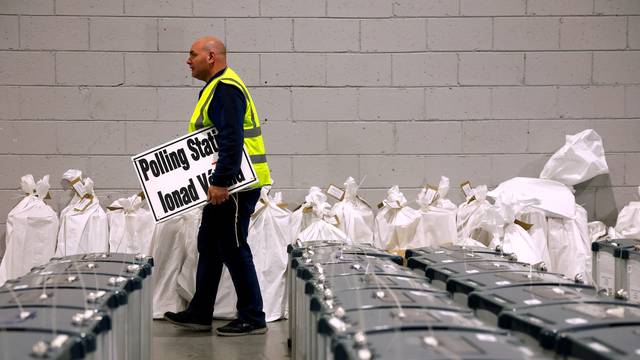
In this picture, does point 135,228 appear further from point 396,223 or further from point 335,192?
point 396,223

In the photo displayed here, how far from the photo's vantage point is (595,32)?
5312 mm

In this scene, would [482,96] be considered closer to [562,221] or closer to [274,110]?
[562,221]

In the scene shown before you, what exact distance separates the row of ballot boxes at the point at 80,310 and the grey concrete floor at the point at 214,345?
0.65 m

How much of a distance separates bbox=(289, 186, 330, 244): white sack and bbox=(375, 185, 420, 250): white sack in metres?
0.40

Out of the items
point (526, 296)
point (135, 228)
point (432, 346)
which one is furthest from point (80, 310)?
point (135, 228)

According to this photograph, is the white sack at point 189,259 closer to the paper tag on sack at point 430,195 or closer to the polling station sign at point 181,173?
the polling station sign at point 181,173

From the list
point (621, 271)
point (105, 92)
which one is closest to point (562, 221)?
point (621, 271)

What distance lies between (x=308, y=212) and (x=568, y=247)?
5.40 feet

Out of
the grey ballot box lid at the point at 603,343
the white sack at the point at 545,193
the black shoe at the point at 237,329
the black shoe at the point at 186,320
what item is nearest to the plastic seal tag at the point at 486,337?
the grey ballot box lid at the point at 603,343

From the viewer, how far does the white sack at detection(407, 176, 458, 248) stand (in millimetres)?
4816

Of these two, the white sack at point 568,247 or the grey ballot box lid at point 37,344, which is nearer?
the grey ballot box lid at point 37,344

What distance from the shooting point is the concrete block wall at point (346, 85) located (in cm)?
510

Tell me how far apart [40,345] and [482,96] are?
4.16m

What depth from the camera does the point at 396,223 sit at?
4816 mm
